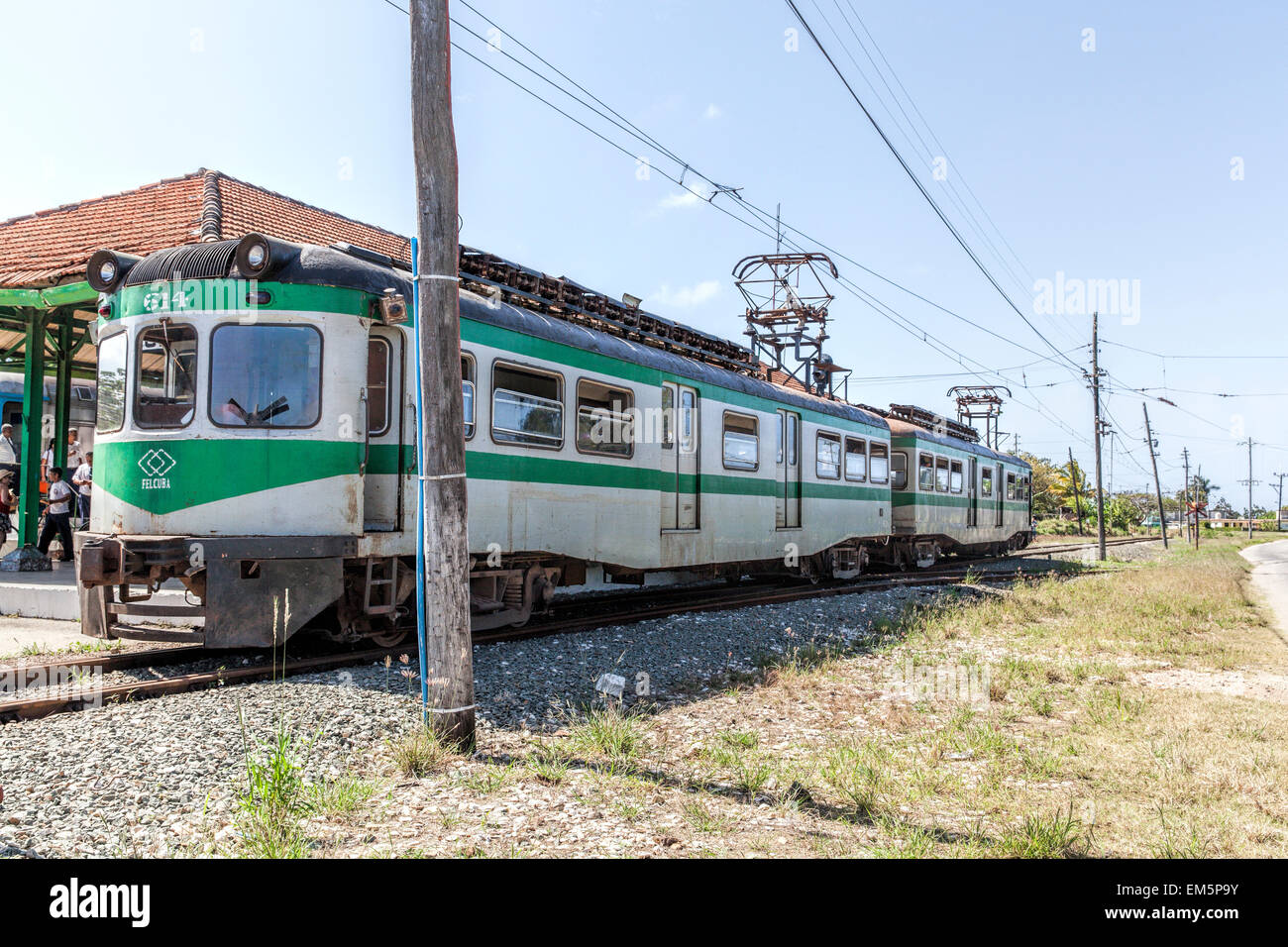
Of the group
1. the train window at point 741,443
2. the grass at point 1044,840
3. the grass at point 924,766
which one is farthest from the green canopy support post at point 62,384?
A: the grass at point 1044,840

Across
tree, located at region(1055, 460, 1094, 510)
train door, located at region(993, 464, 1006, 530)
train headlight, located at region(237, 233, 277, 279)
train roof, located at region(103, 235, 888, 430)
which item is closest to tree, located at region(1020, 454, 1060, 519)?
tree, located at region(1055, 460, 1094, 510)

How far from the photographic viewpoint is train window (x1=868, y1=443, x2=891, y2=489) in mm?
17656

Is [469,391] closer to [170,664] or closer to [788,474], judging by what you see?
[170,664]

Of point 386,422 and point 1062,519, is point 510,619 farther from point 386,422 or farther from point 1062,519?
point 1062,519

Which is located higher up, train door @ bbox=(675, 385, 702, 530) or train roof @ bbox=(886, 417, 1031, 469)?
train roof @ bbox=(886, 417, 1031, 469)

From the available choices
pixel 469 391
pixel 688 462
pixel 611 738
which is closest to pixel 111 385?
pixel 469 391

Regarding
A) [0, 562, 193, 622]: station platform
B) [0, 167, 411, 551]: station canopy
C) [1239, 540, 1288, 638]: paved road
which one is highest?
[0, 167, 411, 551]: station canopy

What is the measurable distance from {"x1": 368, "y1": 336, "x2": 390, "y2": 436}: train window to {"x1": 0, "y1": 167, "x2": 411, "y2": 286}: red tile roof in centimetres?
574

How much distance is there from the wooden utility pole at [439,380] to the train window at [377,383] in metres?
2.06

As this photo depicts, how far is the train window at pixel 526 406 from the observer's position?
8445 mm

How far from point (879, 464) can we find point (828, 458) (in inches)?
114

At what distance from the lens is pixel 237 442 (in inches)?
273

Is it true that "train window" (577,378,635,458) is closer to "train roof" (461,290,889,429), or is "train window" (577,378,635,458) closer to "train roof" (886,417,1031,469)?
"train roof" (461,290,889,429)
